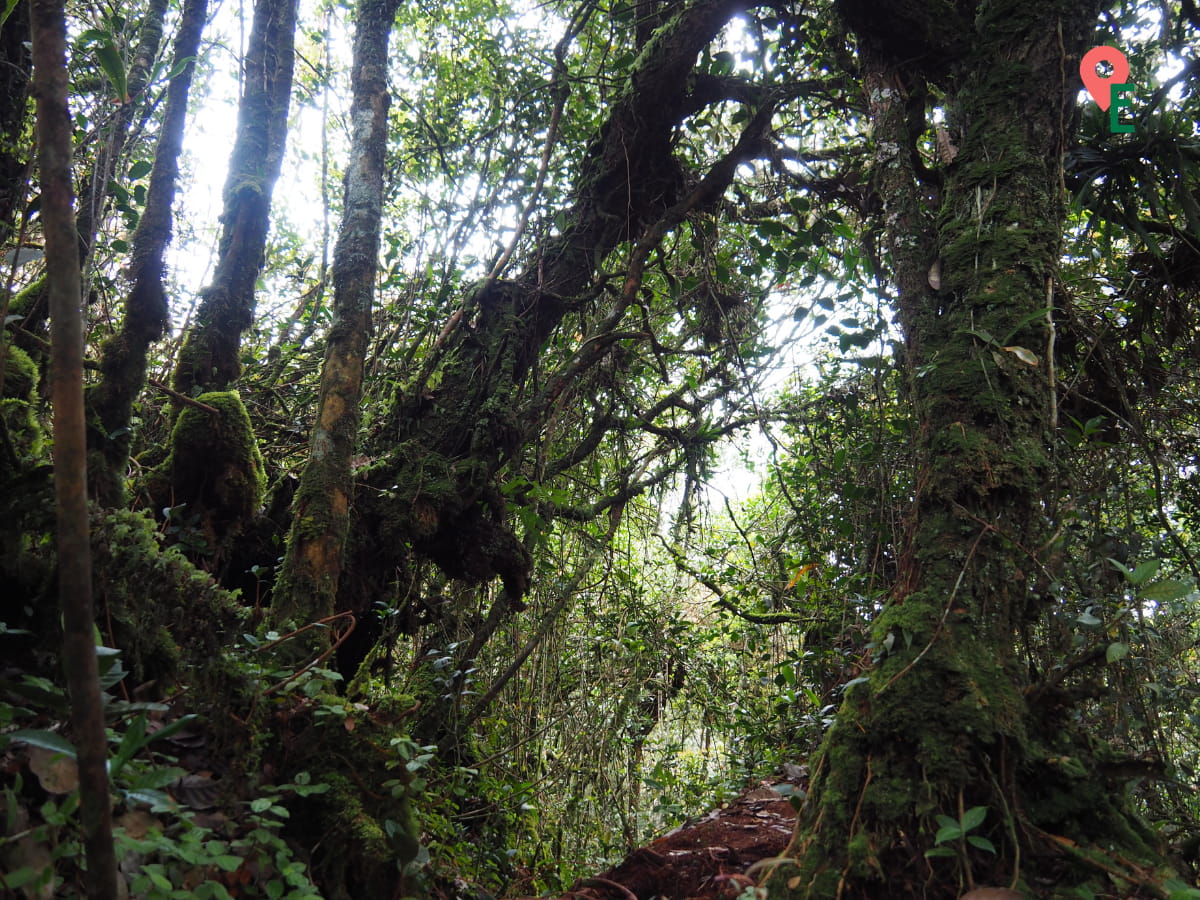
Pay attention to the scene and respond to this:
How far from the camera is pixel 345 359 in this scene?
2994 millimetres

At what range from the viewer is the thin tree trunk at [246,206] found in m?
3.59

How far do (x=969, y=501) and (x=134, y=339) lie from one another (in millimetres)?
2912

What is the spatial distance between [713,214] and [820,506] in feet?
6.88

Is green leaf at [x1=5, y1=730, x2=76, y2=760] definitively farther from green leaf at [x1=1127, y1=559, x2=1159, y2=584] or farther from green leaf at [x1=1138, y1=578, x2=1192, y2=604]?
green leaf at [x1=1138, y1=578, x2=1192, y2=604]

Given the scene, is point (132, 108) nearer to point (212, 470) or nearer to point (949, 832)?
point (212, 470)

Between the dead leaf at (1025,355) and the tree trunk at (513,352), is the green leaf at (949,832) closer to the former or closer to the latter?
the dead leaf at (1025,355)

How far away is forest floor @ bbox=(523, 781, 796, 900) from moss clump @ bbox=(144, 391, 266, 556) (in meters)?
2.09

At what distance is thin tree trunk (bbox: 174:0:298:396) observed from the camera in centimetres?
359

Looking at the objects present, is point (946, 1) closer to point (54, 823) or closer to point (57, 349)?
point (57, 349)

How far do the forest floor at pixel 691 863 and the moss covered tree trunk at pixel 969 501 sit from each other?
0.66m

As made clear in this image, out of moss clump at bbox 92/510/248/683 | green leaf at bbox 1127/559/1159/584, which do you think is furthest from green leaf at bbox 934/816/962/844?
moss clump at bbox 92/510/248/683

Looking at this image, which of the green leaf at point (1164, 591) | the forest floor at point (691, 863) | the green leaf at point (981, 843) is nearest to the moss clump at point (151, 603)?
the forest floor at point (691, 863)

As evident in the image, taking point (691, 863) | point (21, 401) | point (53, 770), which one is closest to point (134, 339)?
point (21, 401)

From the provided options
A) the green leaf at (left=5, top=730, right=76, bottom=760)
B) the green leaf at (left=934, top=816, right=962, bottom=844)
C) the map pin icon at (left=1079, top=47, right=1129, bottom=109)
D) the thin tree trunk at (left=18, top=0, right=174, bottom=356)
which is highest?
the map pin icon at (left=1079, top=47, right=1129, bottom=109)
